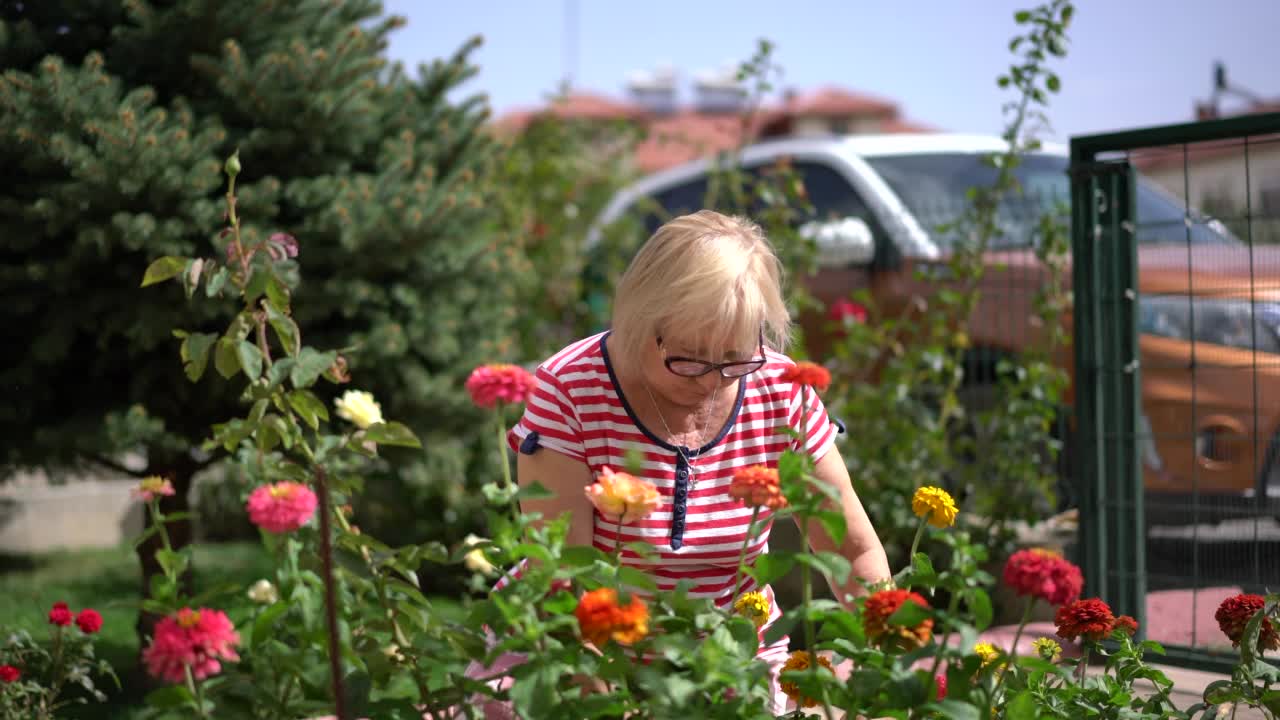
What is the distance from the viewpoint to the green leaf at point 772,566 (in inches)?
51.9

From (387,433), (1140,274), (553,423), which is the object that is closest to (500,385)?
(387,433)

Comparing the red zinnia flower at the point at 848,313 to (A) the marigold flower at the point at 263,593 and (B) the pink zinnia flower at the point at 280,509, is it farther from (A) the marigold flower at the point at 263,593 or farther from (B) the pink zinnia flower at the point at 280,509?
(B) the pink zinnia flower at the point at 280,509

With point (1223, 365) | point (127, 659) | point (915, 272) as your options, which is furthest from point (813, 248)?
point (127, 659)

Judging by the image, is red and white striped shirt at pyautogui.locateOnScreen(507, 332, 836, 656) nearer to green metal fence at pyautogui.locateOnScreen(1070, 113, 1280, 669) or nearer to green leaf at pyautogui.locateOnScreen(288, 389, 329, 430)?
green leaf at pyautogui.locateOnScreen(288, 389, 329, 430)

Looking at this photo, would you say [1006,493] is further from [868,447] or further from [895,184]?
[895,184]

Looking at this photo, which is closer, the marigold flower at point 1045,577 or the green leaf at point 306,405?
the marigold flower at point 1045,577

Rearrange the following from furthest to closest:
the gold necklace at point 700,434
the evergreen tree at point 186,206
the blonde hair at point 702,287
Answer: the evergreen tree at point 186,206 → the gold necklace at point 700,434 → the blonde hair at point 702,287

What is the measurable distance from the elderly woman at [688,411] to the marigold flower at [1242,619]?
49 centimetres

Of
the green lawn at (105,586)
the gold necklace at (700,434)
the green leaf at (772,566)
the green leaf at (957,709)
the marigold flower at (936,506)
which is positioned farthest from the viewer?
the green lawn at (105,586)

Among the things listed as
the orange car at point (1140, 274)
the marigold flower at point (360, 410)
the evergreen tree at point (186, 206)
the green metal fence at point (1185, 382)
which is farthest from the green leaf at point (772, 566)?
the orange car at point (1140, 274)

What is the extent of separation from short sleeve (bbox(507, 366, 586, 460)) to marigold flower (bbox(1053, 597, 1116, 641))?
0.80m

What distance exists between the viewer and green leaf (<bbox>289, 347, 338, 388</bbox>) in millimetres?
1409

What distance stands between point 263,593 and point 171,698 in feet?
0.59

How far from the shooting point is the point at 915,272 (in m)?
4.66
